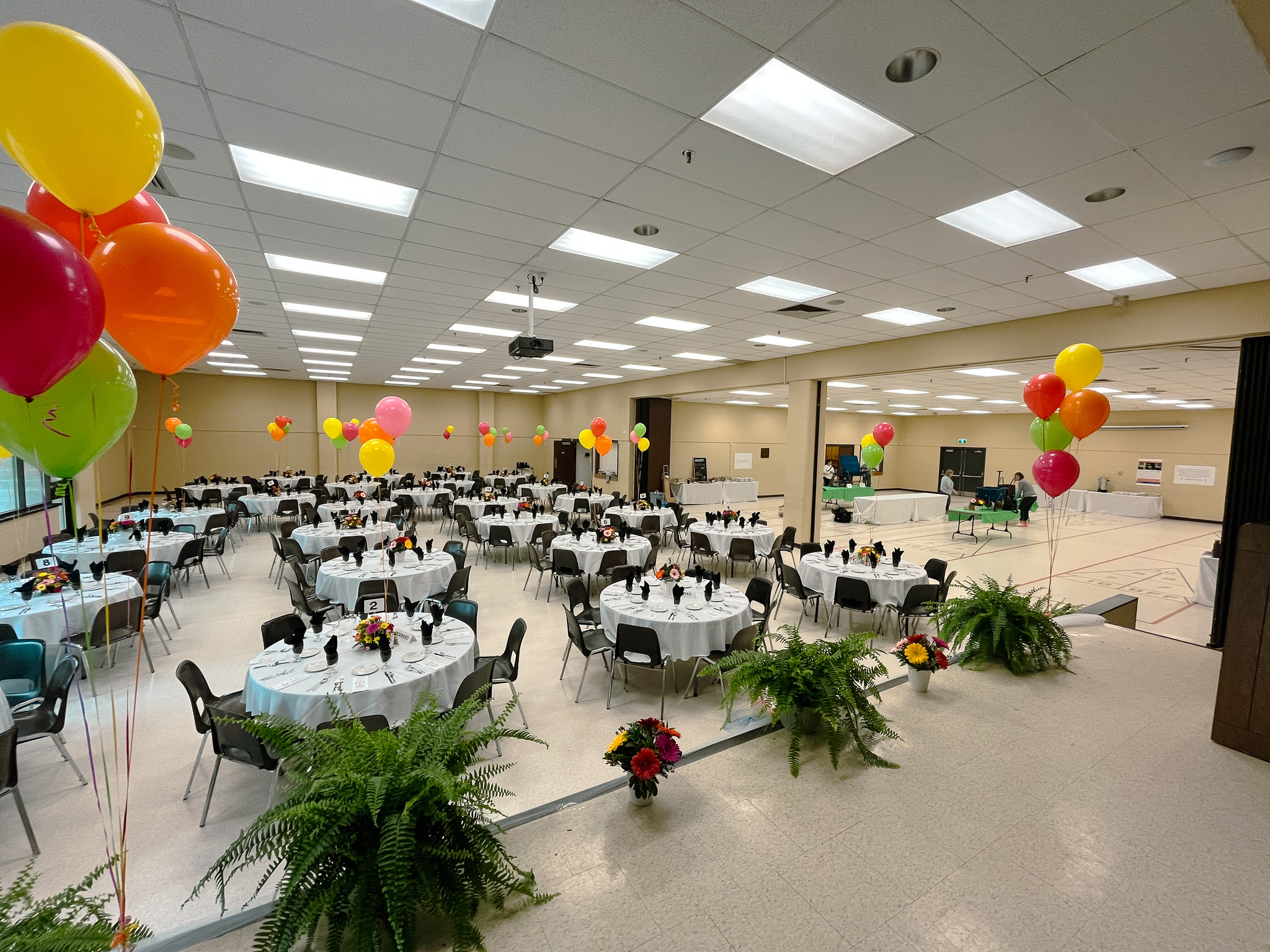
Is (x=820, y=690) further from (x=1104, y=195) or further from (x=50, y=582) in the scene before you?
(x=50, y=582)

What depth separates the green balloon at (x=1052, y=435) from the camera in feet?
18.7

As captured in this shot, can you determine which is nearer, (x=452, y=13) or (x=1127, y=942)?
(x=1127, y=942)

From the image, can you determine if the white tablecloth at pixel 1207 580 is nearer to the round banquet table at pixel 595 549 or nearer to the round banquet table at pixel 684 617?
the round banquet table at pixel 684 617

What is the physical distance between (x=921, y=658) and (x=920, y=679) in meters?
0.27

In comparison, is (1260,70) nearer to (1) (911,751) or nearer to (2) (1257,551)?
(2) (1257,551)

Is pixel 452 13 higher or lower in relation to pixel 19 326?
higher

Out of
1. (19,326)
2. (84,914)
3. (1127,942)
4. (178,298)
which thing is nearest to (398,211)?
(178,298)

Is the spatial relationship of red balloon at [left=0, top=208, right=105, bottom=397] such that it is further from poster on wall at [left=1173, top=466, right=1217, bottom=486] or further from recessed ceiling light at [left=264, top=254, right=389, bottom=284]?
poster on wall at [left=1173, top=466, right=1217, bottom=486]

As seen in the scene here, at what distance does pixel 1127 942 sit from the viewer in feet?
6.84

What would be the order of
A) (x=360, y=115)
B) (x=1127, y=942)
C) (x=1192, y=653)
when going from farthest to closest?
(x=1192, y=653) → (x=360, y=115) → (x=1127, y=942)

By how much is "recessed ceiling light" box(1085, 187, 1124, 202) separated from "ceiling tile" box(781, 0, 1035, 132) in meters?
1.76

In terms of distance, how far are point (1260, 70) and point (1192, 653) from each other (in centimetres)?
525

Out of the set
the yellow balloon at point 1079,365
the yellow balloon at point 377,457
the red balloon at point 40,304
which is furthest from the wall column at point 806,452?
the red balloon at point 40,304

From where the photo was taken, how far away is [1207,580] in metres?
8.02
